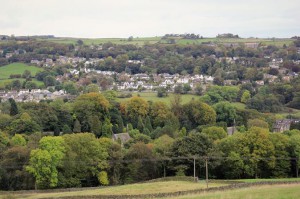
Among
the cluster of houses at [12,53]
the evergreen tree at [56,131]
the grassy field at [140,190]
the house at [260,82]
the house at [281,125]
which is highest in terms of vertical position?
the cluster of houses at [12,53]

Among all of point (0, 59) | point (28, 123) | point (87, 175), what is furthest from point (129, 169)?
point (0, 59)

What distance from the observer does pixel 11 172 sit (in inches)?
1943

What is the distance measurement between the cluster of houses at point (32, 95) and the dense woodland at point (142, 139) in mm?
5258

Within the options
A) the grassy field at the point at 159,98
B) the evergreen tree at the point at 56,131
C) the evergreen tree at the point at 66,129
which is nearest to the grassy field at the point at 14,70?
the grassy field at the point at 159,98

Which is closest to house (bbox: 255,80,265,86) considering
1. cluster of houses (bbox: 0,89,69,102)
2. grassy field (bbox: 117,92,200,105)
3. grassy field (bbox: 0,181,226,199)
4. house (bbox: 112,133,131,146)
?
grassy field (bbox: 117,92,200,105)

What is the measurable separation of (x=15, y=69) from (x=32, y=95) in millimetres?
37057

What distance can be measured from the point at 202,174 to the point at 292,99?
60489 mm

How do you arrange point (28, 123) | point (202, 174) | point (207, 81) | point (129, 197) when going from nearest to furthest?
point (129, 197), point (202, 174), point (28, 123), point (207, 81)

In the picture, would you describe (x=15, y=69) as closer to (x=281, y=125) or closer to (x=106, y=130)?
(x=106, y=130)

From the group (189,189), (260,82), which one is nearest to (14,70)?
(260,82)

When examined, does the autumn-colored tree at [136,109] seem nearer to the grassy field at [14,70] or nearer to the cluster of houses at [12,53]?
the grassy field at [14,70]

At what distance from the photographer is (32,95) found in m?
109

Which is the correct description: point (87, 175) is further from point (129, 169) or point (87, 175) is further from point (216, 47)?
point (216, 47)

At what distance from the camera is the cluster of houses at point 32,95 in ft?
350
